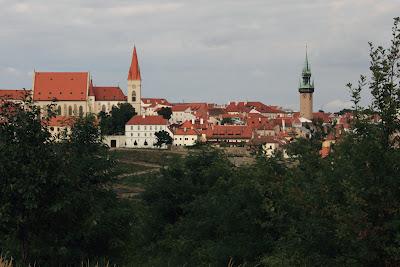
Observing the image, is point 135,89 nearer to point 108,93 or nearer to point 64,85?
point 108,93

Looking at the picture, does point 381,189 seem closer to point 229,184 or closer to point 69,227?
point 69,227

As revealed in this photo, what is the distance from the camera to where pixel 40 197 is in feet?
49.7

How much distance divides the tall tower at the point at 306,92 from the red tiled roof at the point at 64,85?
5099 centimetres

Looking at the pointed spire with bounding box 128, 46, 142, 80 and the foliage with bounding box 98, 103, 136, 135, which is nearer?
the foliage with bounding box 98, 103, 136, 135

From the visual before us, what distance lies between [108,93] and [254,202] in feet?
420

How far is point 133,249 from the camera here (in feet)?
90.9

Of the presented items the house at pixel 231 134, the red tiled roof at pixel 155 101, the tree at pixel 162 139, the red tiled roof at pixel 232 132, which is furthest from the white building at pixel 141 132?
the red tiled roof at pixel 155 101

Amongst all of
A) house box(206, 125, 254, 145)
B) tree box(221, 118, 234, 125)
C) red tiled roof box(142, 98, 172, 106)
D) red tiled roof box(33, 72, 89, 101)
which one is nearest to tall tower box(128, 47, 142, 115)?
red tiled roof box(33, 72, 89, 101)

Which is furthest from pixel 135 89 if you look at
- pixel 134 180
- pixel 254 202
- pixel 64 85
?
pixel 254 202

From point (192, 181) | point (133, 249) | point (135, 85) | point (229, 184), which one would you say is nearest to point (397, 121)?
point (229, 184)

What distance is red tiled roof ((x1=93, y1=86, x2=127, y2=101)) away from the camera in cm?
14675

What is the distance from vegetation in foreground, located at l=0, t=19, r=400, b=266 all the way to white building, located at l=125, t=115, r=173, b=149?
102283 millimetres

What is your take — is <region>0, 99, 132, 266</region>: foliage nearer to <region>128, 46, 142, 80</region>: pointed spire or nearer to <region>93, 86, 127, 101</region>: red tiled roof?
<region>93, 86, 127, 101</region>: red tiled roof

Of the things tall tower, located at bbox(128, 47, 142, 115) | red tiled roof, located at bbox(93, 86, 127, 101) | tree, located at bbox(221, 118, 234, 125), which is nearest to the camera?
red tiled roof, located at bbox(93, 86, 127, 101)
